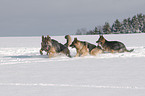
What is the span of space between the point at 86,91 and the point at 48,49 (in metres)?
9.42

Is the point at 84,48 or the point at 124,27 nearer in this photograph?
the point at 84,48

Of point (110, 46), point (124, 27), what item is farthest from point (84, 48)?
point (124, 27)

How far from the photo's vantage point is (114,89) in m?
5.57

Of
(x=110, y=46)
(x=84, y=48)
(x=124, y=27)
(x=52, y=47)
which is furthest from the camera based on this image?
(x=124, y=27)

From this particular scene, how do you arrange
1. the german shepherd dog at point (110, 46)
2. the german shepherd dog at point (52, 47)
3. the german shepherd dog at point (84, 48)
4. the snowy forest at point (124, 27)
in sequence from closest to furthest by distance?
1. the german shepherd dog at point (52, 47)
2. the german shepherd dog at point (84, 48)
3. the german shepherd dog at point (110, 46)
4. the snowy forest at point (124, 27)

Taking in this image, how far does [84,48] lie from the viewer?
15.0 metres

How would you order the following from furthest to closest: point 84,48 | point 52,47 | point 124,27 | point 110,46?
1. point 124,27
2. point 110,46
3. point 84,48
4. point 52,47

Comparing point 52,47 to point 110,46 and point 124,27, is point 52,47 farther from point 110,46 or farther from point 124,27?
point 124,27

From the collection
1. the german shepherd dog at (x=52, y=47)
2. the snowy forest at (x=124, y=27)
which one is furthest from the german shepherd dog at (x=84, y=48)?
the snowy forest at (x=124, y=27)

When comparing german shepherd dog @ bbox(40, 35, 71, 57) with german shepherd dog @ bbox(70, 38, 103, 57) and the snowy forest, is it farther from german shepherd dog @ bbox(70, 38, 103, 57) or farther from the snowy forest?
the snowy forest

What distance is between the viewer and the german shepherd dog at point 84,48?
14885 millimetres

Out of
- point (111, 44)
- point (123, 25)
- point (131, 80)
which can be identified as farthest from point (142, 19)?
point (131, 80)

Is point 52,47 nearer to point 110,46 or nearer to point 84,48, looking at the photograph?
point 84,48

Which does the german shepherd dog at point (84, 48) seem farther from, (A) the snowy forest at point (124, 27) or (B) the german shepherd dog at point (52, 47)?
(A) the snowy forest at point (124, 27)
